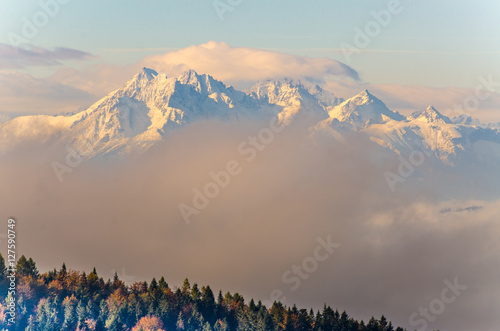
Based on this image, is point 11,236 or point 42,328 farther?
point 42,328

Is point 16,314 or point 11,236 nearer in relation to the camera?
point 11,236

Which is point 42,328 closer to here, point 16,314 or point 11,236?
point 16,314

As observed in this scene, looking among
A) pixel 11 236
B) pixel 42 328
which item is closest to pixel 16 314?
pixel 42 328
